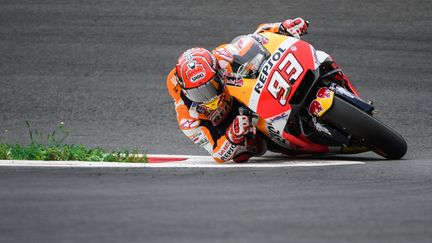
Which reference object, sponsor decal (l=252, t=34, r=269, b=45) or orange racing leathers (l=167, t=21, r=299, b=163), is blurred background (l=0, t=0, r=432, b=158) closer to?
orange racing leathers (l=167, t=21, r=299, b=163)

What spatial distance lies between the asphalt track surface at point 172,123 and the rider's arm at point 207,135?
0.96 meters

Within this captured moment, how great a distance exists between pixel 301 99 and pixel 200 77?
0.85m

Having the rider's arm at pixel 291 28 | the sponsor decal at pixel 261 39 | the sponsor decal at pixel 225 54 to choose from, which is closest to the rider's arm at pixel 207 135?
the sponsor decal at pixel 225 54

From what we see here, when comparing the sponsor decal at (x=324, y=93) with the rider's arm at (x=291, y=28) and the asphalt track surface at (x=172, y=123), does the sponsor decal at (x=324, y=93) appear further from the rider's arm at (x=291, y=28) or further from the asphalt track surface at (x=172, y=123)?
the rider's arm at (x=291, y=28)

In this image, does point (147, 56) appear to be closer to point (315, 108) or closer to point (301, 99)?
point (301, 99)

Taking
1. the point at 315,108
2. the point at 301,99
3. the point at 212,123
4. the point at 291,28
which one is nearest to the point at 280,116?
the point at 301,99

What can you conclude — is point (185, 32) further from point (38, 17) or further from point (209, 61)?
point (209, 61)

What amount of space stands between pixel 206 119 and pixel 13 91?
3999mm

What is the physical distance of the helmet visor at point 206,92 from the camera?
28.4 ft

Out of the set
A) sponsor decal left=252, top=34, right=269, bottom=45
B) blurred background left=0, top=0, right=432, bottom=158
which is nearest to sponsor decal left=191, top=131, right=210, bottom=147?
sponsor decal left=252, top=34, right=269, bottom=45

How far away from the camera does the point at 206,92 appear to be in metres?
8.70

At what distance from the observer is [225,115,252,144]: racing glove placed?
29.1 feet

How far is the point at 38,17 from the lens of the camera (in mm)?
14508

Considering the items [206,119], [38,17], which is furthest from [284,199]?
[38,17]
